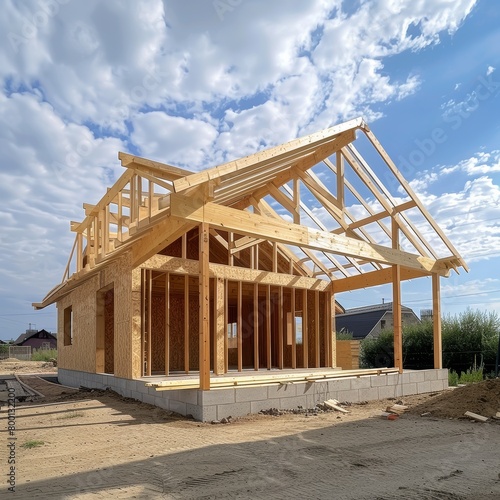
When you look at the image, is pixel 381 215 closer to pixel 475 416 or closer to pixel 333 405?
pixel 333 405

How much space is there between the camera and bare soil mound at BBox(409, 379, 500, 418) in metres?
9.48

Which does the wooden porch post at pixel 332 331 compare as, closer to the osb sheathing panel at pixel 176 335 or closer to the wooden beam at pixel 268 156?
the osb sheathing panel at pixel 176 335

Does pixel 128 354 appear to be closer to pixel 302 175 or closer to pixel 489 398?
pixel 302 175

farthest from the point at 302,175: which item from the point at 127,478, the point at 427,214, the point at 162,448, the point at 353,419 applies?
the point at 127,478

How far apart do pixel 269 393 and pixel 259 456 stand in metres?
3.21

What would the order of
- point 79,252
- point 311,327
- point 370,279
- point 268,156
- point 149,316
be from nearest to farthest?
point 268,156, point 149,316, point 79,252, point 370,279, point 311,327

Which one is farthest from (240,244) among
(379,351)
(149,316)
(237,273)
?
(379,351)

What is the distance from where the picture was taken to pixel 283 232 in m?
9.89

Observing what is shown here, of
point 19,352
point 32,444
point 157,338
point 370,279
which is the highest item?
point 370,279

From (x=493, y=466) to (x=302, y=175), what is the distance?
24.6ft

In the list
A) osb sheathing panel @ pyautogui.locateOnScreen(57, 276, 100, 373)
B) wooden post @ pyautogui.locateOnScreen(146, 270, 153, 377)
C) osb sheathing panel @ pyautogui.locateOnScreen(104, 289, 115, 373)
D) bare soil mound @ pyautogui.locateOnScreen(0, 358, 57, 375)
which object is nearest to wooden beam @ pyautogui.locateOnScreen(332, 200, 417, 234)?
wooden post @ pyautogui.locateOnScreen(146, 270, 153, 377)

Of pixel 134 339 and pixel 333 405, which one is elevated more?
pixel 134 339

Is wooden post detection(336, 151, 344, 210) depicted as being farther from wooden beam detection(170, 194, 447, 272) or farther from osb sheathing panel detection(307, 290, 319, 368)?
osb sheathing panel detection(307, 290, 319, 368)

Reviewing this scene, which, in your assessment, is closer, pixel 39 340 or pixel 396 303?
pixel 396 303
